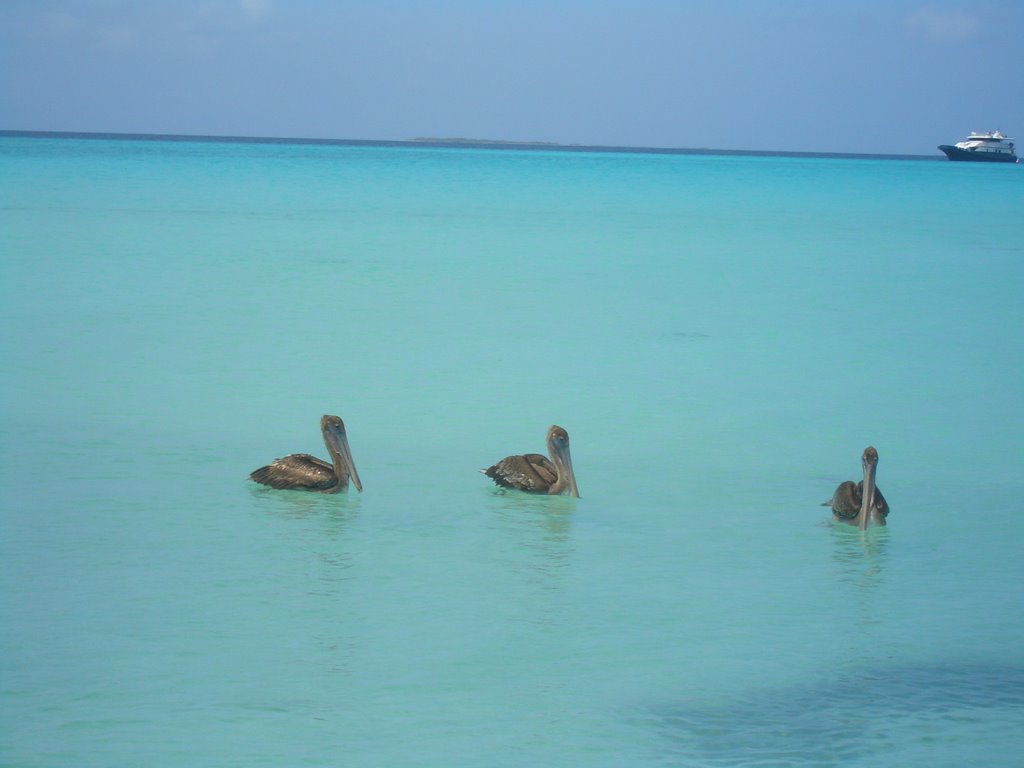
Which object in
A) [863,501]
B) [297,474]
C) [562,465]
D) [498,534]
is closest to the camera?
[498,534]

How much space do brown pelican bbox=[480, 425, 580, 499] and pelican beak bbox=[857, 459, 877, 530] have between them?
155 cm

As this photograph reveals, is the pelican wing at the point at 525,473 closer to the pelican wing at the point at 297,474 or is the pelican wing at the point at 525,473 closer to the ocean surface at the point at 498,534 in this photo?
the ocean surface at the point at 498,534

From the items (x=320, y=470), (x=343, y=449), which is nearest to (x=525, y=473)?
(x=343, y=449)

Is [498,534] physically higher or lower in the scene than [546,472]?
lower

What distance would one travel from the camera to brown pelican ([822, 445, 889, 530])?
7234 mm

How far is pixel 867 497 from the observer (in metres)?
7.27

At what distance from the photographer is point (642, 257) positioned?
23.7 m

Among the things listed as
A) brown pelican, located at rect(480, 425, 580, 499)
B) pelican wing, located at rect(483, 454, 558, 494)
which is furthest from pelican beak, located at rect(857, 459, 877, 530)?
pelican wing, located at rect(483, 454, 558, 494)

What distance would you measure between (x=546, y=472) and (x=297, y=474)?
1.39 m

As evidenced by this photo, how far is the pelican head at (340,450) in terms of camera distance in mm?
7816

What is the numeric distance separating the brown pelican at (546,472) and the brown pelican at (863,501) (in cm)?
143

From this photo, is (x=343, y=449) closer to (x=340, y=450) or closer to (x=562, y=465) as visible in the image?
(x=340, y=450)

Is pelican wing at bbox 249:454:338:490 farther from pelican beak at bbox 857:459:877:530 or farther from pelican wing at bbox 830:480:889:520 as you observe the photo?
pelican beak at bbox 857:459:877:530

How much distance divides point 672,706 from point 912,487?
3.85m
